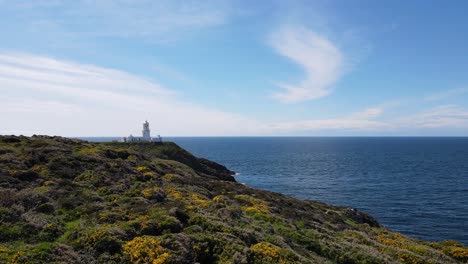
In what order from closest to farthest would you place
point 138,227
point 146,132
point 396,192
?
point 138,227 < point 396,192 < point 146,132

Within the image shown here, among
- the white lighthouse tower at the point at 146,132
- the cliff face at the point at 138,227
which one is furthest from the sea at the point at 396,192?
the white lighthouse tower at the point at 146,132

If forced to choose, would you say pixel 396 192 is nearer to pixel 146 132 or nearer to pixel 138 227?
pixel 146 132

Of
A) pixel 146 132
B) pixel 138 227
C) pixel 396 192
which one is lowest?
pixel 396 192

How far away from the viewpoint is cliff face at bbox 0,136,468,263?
1412cm

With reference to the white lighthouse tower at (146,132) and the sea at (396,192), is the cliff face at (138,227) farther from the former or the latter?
the white lighthouse tower at (146,132)

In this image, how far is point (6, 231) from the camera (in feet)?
47.4

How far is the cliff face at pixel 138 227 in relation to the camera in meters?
14.1

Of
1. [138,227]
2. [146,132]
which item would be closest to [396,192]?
[146,132]

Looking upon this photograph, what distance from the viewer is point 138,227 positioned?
16.6 metres

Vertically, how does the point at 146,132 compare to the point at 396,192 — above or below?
above

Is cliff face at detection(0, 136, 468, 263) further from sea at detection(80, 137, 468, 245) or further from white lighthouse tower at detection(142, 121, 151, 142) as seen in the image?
white lighthouse tower at detection(142, 121, 151, 142)

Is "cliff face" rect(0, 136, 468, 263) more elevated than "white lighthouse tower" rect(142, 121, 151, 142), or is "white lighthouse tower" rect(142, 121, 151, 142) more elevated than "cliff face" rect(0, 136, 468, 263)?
"white lighthouse tower" rect(142, 121, 151, 142)

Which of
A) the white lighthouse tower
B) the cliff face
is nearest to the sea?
the cliff face

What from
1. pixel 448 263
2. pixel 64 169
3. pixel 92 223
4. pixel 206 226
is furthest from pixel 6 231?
pixel 448 263
